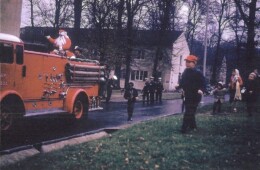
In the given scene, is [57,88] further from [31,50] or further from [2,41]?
[2,41]

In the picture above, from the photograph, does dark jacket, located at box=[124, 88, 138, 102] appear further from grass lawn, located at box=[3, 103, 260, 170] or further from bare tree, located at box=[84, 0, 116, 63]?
bare tree, located at box=[84, 0, 116, 63]

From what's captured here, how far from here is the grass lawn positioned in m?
7.14

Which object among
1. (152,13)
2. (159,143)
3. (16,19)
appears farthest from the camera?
(152,13)

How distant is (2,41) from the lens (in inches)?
439

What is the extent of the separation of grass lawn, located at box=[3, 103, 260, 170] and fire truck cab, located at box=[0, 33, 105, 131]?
2.98 meters

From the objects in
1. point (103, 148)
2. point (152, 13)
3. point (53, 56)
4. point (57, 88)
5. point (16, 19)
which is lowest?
point (103, 148)

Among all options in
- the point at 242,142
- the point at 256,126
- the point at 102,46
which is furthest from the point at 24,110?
the point at 102,46

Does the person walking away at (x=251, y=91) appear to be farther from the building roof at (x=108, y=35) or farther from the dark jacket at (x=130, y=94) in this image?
the building roof at (x=108, y=35)

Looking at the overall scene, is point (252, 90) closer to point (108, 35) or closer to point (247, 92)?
point (247, 92)

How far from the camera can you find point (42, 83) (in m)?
12.8

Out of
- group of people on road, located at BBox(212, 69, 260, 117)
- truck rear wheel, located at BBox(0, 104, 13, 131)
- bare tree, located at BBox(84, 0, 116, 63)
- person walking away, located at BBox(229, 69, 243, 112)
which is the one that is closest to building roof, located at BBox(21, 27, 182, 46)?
bare tree, located at BBox(84, 0, 116, 63)

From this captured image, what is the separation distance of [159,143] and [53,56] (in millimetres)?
5645

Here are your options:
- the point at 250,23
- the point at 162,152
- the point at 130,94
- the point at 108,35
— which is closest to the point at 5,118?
the point at 162,152

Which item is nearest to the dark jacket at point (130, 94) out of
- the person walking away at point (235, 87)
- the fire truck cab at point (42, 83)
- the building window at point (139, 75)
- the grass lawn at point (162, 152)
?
the fire truck cab at point (42, 83)
